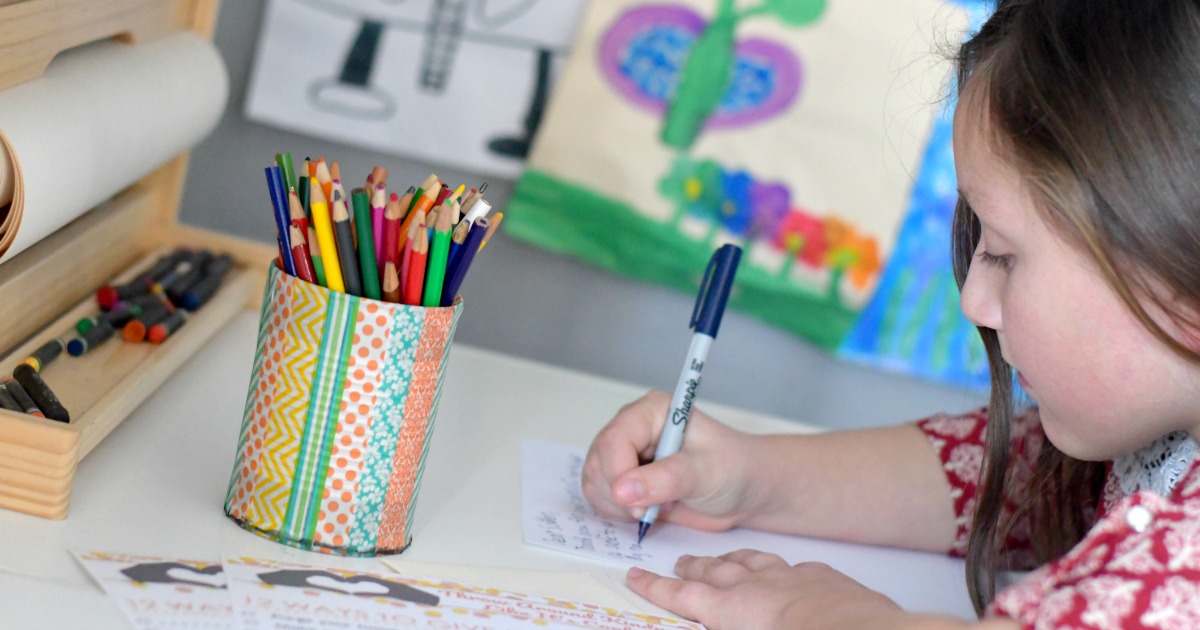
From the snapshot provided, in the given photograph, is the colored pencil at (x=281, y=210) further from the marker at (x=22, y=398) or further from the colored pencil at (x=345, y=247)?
the marker at (x=22, y=398)

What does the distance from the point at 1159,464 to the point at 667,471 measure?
279 millimetres

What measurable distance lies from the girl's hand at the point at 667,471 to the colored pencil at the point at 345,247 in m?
0.21

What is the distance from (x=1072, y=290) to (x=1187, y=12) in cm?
13

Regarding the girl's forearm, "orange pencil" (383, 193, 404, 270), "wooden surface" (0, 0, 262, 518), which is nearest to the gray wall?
"wooden surface" (0, 0, 262, 518)

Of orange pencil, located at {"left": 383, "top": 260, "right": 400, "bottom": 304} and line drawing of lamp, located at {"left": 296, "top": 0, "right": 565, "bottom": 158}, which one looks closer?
orange pencil, located at {"left": 383, "top": 260, "right": 400, "bottom": 304}

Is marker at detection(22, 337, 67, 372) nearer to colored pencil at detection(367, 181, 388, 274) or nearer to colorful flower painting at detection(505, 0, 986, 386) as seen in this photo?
colored pencil at detection(367, 181, 388, 274)

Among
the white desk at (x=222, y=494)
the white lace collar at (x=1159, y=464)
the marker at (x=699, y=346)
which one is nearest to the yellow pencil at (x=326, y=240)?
the white desk at (x=222, y=494)

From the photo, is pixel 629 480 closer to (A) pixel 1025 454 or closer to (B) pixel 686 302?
(A) pixel 1025 454

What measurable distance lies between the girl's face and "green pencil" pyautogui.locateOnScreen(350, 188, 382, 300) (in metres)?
0.30

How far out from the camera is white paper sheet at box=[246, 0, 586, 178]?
45.4 inches

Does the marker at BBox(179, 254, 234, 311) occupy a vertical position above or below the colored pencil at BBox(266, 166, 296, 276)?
below

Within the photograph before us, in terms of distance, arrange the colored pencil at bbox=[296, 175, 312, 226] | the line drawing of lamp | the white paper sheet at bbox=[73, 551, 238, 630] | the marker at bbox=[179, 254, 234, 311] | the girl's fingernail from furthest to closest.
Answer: the line drawing of lamp, the marker at bbox=[179, 254, 234, 311], the girl's fingernail, the colored pencil at bbox=[296, 175, 312, 226], the white paper sheet at bbox=[73, 551, 238, 630]

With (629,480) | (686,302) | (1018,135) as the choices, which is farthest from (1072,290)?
(686,302)

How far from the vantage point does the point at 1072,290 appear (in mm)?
554
